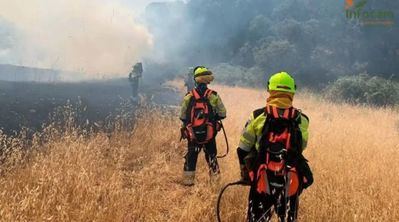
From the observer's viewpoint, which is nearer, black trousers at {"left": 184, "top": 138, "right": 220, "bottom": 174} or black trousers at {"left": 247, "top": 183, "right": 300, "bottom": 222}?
black trousers at {"left": 247, "top": 183, "right": 300, "bottom": 222}

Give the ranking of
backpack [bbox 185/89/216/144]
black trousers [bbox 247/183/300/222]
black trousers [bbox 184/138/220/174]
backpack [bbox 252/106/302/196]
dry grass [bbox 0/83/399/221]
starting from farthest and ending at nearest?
black trousers [bbox 184/138/220/174] < backpack [bbox 185/89/216/144] < dry grass [bbox 0/83/399/221] < black trousers [bbox 247/183/300/222] < backpack [bbox 252/106/302/196]

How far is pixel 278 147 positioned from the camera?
142 inches

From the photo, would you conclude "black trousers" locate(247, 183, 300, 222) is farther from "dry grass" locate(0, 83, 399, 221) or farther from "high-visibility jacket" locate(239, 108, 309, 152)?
"dry grass" locate(0, 83, 399, 221)

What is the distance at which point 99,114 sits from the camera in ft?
43.2

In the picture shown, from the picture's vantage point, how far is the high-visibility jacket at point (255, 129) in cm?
373

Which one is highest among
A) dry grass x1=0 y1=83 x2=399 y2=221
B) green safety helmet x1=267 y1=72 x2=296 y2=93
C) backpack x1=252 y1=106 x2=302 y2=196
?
green safety helmet x1=267 y1=72 x2=296 y2=93

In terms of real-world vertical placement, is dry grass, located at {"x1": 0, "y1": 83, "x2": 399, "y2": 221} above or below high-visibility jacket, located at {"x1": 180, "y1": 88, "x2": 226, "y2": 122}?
below

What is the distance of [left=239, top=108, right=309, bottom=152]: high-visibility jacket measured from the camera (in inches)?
147

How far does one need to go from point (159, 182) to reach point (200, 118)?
122cm

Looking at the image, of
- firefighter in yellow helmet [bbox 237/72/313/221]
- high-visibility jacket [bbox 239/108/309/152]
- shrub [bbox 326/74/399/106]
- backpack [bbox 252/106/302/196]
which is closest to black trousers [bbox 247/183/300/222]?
firefighter in yellow helmet [bbox 237/72/313/221]

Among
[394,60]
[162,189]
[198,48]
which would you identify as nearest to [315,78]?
[394,60]

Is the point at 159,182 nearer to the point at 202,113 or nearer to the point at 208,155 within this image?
the point at 208,155

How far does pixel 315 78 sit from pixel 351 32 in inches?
169

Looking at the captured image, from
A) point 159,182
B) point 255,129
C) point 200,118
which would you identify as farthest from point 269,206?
point 159,182
